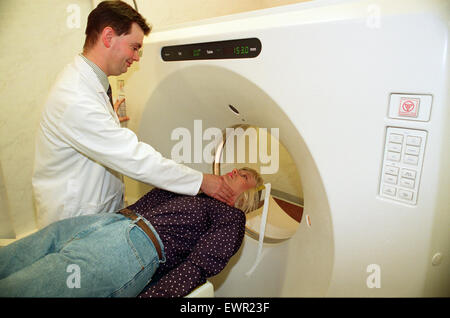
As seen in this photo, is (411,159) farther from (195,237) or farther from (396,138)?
(195,237)

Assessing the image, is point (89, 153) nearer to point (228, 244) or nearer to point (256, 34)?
point (228, 244)

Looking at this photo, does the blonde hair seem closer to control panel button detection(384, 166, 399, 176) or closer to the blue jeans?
the blue jeans

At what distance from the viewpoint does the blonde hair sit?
4.88 feet

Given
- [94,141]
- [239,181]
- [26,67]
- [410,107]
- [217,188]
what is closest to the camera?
[410,107]

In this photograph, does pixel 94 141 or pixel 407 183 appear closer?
pixel 407 183

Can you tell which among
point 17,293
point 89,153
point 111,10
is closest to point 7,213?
point 89,153

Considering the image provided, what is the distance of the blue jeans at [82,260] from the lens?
2.74 feet

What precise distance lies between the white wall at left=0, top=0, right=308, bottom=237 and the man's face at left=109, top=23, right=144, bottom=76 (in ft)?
2.03

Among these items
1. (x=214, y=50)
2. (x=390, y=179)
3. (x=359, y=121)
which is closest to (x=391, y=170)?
(x=390, y=179)

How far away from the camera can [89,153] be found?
1.10m

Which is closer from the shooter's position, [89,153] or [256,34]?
[256,34]

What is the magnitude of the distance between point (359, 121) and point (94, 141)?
89 centimetres

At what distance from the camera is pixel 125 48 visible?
120cm
